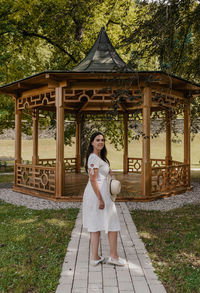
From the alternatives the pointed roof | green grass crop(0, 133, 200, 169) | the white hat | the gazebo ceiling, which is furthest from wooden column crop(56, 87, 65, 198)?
green grass crop(0, 133, 200, 169)

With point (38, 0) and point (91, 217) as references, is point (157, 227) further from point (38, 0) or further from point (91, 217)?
point (38, 0)

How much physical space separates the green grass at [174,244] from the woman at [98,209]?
A: 682 mm

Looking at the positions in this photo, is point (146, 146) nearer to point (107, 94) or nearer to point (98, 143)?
point (107, 94)

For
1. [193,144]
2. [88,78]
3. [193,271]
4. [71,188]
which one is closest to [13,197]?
[71,188]

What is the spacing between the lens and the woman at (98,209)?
3.51 m

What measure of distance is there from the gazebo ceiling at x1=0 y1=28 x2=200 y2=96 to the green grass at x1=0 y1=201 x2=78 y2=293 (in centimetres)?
379

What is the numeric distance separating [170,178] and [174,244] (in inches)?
188

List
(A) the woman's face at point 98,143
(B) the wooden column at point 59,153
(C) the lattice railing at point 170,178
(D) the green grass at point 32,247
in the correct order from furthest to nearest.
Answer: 1. (C) the lattice railing at point 170,178
2. (B) the wooden column at point 59,153
3. (A) the woman's face at point 98,143
4. (D) the green grass at point 32,247

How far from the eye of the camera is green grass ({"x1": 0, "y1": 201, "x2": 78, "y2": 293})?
3225mm

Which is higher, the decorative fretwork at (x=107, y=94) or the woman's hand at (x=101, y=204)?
the decorative fretwork at (x=107, y=94)

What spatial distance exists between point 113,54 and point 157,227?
702cm

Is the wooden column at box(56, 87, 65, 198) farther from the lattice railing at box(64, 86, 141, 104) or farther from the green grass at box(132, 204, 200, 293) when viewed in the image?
the green grass at box(132, 204, 200, 293)

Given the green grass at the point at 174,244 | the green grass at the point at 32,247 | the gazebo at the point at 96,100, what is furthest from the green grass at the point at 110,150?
the green grass at the point at 32,247

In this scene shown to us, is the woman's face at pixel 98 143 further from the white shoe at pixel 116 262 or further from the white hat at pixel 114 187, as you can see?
the white shoe at pixel 116 262
